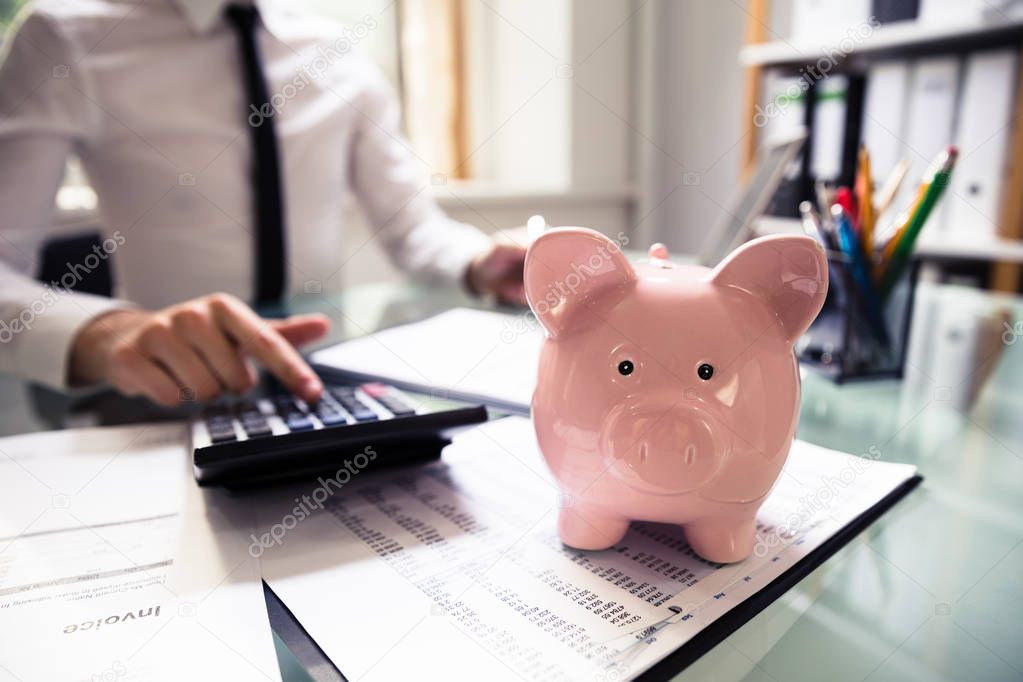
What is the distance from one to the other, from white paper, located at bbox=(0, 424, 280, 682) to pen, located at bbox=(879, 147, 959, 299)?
59 cm

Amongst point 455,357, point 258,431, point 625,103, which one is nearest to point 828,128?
point 625,103

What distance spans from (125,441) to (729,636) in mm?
456

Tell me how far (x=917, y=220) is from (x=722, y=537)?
1.40ft

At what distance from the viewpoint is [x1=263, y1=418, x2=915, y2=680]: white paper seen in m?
0.26

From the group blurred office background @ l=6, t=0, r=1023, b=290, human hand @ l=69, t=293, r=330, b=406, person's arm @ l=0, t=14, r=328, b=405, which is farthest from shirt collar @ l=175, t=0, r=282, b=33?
human hand @ l=69, t=293, r=330, b=406

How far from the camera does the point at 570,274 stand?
310 mm

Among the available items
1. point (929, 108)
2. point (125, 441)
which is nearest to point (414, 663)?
point (125, 441)

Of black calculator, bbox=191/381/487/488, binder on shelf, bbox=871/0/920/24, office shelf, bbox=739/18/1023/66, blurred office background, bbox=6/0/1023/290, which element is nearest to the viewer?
black calculator, bbox=191/381/487/488

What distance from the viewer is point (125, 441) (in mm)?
500

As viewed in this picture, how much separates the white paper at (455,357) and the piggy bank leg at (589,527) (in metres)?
0.14

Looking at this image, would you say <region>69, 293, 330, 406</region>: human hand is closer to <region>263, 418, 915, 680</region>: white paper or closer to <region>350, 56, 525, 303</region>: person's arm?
<region>263, 418, 915, 680</region>: white paper

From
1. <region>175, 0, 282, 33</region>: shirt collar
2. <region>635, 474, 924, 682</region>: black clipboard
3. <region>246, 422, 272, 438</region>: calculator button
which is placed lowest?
<region>635, 474, 924, 682</region>: black clipboard

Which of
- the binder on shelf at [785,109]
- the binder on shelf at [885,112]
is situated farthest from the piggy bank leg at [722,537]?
the binder on shelf at [885,112]

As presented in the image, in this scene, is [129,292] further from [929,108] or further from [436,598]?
[929,108]
